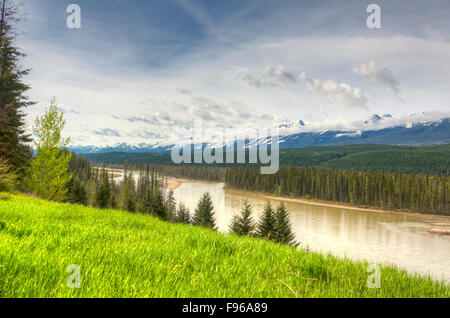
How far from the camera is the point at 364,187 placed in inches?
4163

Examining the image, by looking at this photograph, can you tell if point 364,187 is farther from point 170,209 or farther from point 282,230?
point 282,230

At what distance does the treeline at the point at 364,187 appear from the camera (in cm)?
9481

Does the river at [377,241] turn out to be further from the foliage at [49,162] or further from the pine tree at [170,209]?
the foliage at [49,162]

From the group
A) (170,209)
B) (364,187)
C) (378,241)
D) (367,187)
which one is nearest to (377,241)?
(378,241)

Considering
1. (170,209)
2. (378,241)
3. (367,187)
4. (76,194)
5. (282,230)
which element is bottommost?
(378,241)

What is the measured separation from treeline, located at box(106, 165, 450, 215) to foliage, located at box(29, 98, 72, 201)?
107m

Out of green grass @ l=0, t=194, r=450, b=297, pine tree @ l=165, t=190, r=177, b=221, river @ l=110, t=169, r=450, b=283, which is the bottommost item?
river @ l=110, t=169, r=450, b=283

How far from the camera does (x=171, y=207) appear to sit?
64.8 meters

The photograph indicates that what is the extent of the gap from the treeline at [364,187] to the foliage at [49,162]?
106874 millimetres

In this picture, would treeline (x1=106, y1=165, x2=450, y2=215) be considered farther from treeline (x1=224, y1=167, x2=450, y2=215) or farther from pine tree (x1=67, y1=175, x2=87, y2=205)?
pine tree (x1=67, y1=175, x2=87, y2=205)

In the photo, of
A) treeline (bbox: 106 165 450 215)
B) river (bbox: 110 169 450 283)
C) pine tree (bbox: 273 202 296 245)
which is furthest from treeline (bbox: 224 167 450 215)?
pine tree (bbox: 273 202 296 245)

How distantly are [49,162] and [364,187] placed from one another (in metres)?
111

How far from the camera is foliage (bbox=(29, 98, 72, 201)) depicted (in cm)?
2334

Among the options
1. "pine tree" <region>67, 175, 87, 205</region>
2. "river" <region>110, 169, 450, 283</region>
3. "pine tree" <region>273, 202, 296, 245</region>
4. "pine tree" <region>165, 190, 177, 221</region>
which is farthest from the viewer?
"pine tree" <region>165, 190, 177, 221</region>
